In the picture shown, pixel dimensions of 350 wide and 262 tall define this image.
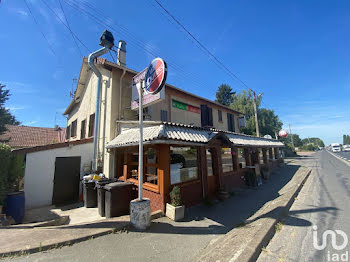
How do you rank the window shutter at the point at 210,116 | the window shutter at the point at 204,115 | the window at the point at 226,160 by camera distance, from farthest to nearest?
1. the window shutter at the point at 210,116
2. the window shutter at the point at 204,115
3. the window at the point at 226,160

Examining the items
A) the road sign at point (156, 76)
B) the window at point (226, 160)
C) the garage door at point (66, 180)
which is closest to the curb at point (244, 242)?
the window at point (226, 160)

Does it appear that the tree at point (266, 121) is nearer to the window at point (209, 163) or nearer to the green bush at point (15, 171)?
the window at point (209, 163)

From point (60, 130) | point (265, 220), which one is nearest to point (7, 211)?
point (265, 220)

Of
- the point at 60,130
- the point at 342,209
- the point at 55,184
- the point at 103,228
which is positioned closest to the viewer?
the point at 103,228

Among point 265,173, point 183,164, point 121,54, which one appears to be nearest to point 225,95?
point 265,173

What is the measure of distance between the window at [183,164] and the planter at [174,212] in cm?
89

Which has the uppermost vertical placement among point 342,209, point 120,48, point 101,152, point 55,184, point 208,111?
point 120,48

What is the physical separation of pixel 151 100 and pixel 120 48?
629 centimetres

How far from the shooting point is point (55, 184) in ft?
24.8

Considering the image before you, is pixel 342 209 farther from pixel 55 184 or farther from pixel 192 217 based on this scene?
pixel 55 184

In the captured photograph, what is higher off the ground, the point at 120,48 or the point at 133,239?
the point at 120,48

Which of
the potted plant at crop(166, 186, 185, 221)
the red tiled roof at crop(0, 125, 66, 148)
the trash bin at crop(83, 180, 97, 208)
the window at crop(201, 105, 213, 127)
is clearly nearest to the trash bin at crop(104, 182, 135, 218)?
the potted plant at crop(166, 186, 185, 221)

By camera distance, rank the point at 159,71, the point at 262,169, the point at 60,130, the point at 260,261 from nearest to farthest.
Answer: the point at 260,261, the point at 159,71, the point at 262,169, the point at 60,130

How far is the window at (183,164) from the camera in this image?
18.8ft
